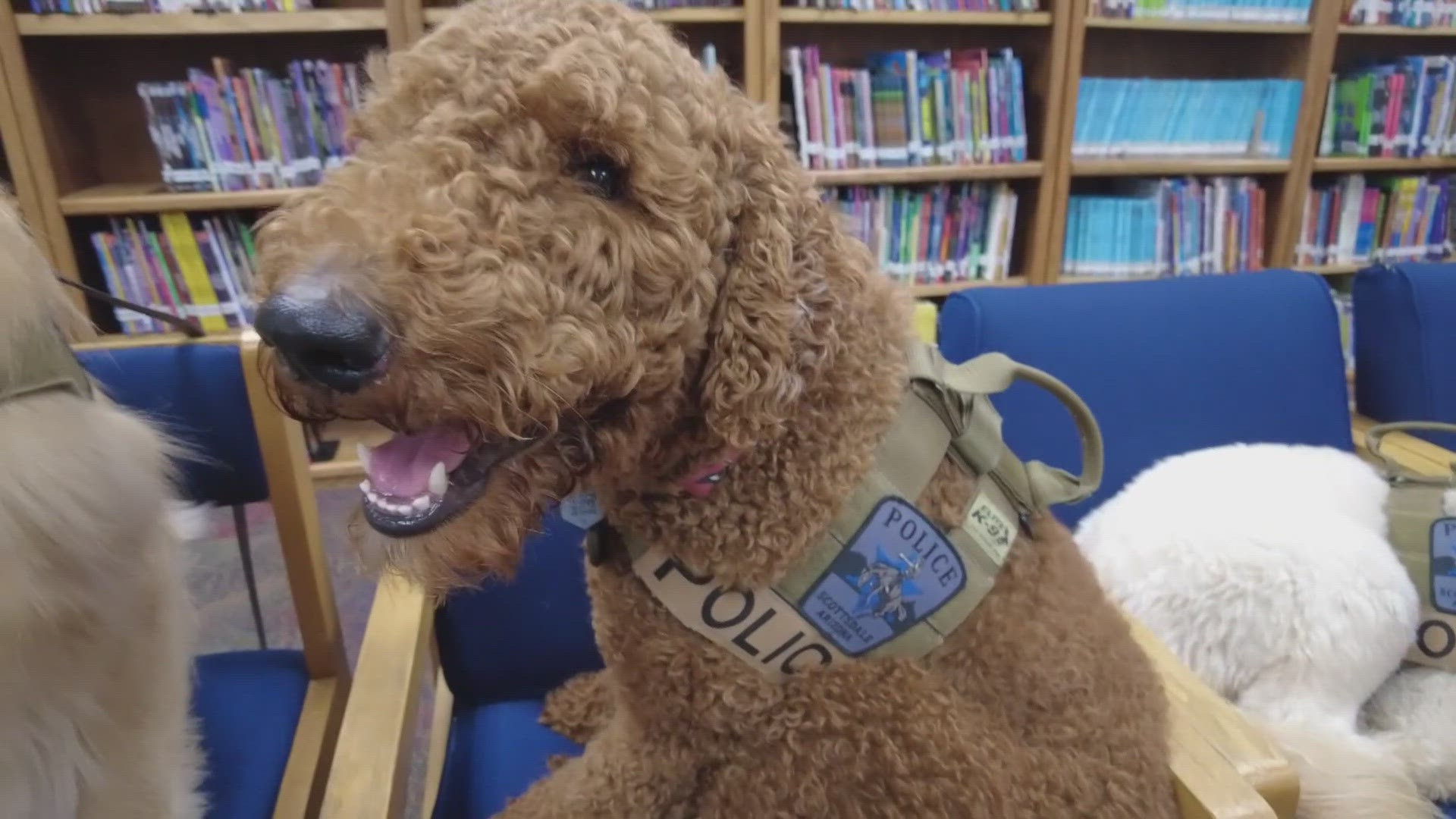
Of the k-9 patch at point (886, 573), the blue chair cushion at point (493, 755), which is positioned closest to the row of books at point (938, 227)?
the blue chair cushion at point (493, 755)

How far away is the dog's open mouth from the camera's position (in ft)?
1.80

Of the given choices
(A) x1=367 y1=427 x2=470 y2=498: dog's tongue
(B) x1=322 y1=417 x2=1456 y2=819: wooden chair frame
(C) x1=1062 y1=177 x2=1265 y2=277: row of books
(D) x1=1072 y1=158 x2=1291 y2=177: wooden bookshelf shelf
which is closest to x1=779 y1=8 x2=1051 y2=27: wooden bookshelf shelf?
(D) x1=1072 y1=158 x2=1291 y2=177: wooden bookshelf shelf

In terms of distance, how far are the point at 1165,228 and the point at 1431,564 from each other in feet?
5.61

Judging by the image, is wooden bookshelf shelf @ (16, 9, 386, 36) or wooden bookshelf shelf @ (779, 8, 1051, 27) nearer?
wooden bookshelf shelf @ (16, 9, 386, 36)

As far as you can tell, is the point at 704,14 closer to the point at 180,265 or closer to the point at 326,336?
the point at 180,265

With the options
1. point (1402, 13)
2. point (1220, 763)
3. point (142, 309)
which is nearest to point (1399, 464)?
point (1220, 763)

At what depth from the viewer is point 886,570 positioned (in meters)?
0.70

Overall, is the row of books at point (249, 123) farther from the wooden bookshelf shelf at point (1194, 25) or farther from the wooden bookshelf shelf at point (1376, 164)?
the wooden bookshelf shelf at point (1376, 164)

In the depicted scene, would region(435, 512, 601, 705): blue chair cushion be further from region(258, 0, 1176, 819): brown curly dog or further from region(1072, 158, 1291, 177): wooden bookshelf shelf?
region(1072, 158, 1291, 177): wooden bookshelf shelf

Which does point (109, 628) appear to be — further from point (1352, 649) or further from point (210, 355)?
point (1352, 649)

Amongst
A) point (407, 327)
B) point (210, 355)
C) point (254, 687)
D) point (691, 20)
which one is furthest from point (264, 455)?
point (691, 20)

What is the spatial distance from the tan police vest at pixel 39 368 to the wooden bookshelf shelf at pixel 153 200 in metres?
1.73

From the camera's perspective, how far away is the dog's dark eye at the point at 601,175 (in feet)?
Result: 1.92

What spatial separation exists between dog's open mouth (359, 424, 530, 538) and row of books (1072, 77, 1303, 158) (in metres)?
2.32
